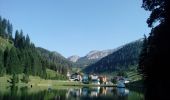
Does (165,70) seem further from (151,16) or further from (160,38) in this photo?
(151,16)

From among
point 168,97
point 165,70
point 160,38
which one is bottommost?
point 168,97

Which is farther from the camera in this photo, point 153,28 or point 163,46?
point 153,28

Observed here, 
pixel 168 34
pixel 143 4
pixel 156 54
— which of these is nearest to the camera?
pixel 168 34

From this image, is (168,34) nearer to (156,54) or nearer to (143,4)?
(156,54)

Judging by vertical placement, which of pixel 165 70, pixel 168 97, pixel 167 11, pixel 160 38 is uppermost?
pixel 167 11

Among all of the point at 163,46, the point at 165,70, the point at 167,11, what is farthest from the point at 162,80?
the point at 167,11

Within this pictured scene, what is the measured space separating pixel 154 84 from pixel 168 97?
451 cm

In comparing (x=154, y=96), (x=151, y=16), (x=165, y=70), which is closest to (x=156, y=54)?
(x=165, y=70)

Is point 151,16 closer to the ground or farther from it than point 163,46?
farther from it

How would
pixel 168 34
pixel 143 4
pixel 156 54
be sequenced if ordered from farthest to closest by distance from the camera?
pixel 143 4, pixel 156 54, pixel 168 34

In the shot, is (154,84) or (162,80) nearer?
(162,80)

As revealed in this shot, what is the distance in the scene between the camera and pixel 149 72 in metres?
39.8

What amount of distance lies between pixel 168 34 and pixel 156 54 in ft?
9.77

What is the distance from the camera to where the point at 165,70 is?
36.2m
